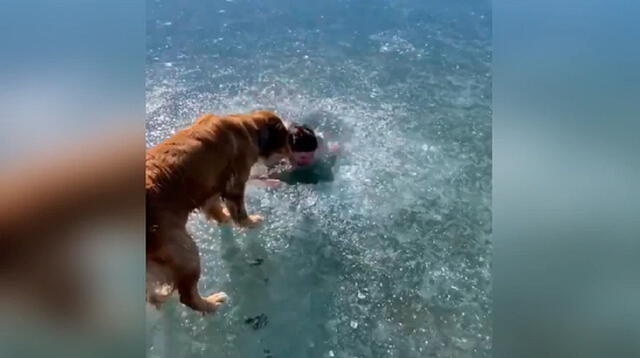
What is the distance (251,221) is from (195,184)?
0.45 meters

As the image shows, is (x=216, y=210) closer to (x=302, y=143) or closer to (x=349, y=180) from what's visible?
(x=302, y=143)

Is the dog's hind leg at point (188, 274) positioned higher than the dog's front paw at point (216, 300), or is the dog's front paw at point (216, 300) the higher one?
the dog's hind leg at point (188, 274)

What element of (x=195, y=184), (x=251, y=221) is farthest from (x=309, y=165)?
(x=195, y=184)

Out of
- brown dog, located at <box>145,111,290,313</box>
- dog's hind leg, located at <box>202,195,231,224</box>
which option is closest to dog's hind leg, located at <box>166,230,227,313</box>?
brown dog, located at <box>145,111,290,313</box>

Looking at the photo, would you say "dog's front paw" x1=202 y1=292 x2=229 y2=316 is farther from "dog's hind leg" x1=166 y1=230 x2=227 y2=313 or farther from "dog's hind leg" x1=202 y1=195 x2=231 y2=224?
"dog's hind leg" x1=202 y1=195 x2=231 y2=224

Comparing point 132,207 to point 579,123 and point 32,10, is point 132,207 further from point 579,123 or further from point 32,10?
point 579,123

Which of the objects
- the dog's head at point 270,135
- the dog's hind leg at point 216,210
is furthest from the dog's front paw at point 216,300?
the dog's head at point 270,135

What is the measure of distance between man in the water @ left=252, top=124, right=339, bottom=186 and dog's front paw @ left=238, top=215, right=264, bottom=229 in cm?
21

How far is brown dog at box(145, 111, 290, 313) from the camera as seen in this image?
1938 millimetres

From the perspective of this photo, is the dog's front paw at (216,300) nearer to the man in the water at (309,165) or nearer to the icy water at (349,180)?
the icy water at (349,180)

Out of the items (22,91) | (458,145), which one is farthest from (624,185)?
(22,91)

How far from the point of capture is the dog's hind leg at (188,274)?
208 cm

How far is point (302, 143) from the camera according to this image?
2.74 metres

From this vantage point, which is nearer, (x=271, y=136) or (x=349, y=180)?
(x=271, y=136)
